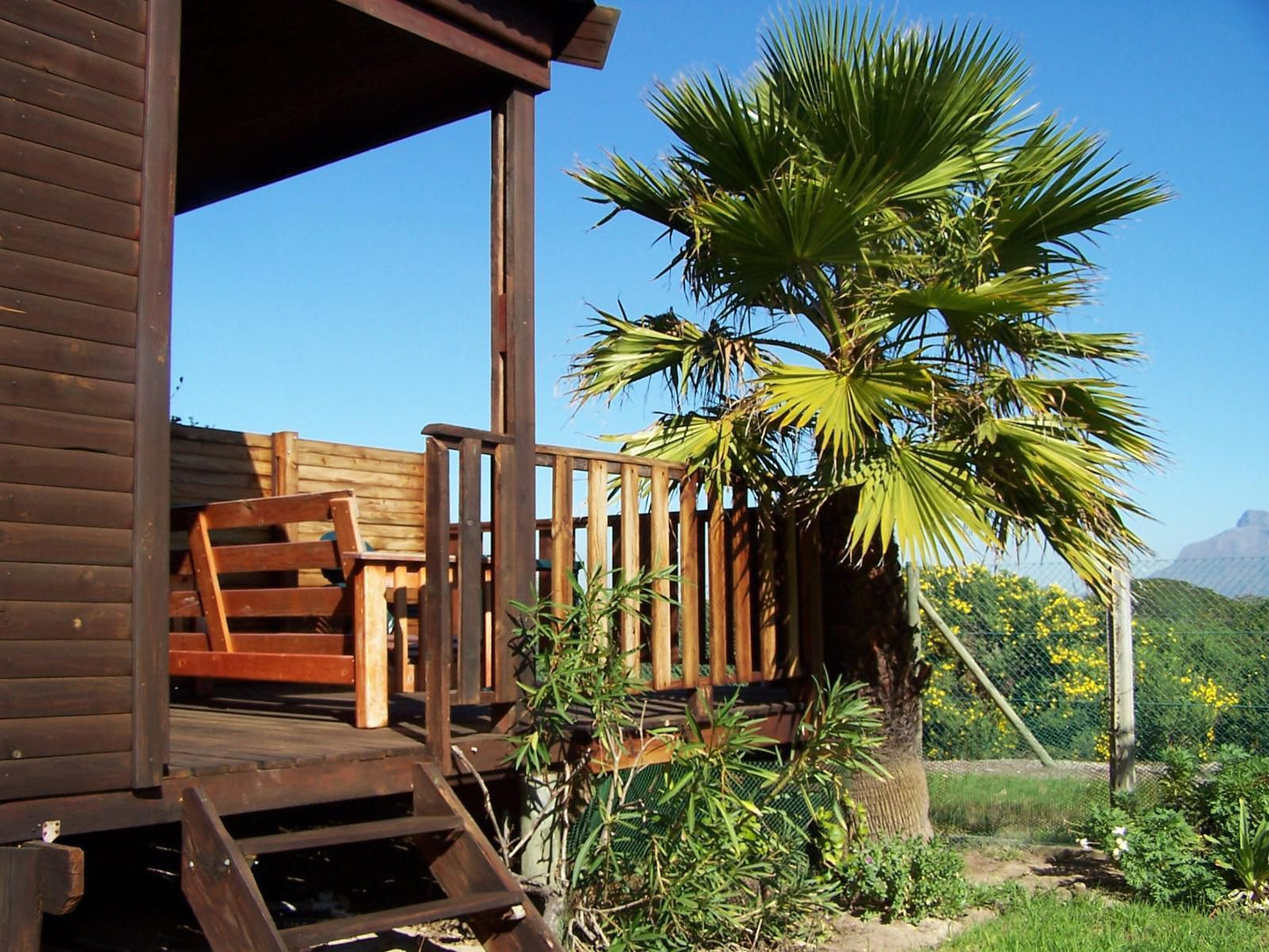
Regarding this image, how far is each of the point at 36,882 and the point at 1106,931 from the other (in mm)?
4798

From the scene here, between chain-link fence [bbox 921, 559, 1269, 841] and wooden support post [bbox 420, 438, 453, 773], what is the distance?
3.37m

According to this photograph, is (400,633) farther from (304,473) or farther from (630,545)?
(304,473)

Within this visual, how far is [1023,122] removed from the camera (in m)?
7.48

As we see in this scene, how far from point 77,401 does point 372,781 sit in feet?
5.61

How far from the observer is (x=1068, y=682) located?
34.4 feet

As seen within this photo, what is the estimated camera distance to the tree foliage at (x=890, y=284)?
21.2 feet

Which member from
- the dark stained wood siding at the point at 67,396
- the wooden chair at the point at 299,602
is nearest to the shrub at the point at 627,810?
the wooden chair at the point at 299,602

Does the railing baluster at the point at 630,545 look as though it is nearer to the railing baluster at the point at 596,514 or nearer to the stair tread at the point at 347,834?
the railing baluster at the point at 596,514

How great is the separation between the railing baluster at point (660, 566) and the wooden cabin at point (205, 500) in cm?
2

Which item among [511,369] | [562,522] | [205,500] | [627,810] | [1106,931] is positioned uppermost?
[511,369]

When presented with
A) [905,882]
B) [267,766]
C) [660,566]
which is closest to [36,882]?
[267,766]

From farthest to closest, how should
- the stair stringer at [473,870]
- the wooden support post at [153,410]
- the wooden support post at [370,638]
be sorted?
the wooden support post at [370,638], the stair stringer at [473,870], the wooden support post at [153,410]

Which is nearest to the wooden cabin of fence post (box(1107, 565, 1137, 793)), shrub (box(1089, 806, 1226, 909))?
shrub (box(1089, 806, 1226, 909))

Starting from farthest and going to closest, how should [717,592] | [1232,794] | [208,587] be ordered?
[1232,794] → [717,592] → [208,587]
